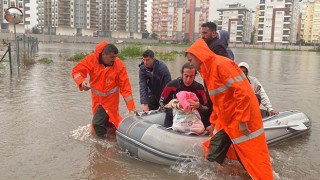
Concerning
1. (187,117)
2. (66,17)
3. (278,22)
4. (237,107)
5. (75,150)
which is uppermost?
(66,17)

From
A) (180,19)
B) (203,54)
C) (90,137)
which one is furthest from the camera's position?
(180,19)

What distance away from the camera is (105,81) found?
5.04m

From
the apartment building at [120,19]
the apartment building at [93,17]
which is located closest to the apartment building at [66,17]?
the apartment building at [93,17]

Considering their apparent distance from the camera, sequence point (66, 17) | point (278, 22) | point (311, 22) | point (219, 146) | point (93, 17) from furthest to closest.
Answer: point (311, 22) < point (93, 17) < point (66, 17) < point (278, 22) < point (219, 146)

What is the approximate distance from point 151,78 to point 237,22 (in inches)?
3788

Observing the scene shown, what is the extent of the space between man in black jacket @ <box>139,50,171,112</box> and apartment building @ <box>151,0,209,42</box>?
325ft

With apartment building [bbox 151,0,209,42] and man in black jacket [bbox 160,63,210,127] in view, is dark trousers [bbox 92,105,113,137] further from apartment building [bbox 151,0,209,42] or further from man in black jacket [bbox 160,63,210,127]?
apartment building [bbox 151,0,209,42]

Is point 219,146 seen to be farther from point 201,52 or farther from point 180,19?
point 180,19

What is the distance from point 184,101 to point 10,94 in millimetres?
5958

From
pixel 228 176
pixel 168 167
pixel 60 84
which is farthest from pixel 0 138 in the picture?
pixel 60 84

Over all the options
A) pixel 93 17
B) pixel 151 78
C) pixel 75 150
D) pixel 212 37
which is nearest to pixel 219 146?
pixel 212 37

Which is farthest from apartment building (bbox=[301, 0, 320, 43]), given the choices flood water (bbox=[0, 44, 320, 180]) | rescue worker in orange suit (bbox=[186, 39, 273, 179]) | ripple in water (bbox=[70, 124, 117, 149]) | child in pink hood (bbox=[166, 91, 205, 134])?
rescue worker in orange suit (bbox=[186, 39, 273, 179])

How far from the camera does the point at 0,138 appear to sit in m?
5.30

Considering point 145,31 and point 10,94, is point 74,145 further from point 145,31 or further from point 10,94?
point 145,31
